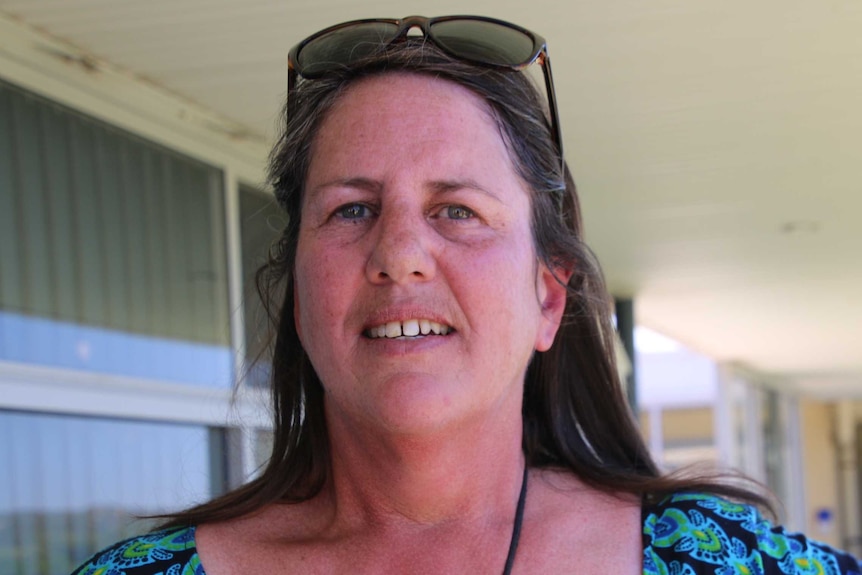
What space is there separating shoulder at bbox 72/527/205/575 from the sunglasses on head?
0.70m

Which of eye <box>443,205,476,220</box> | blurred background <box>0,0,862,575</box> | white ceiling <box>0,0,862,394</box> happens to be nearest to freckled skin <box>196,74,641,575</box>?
eye <box>443,205,476,220</box>

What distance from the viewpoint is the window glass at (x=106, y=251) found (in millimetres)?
3262

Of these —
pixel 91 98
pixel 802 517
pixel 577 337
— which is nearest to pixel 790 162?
pixel 91 98

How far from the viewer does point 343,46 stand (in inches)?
66.9

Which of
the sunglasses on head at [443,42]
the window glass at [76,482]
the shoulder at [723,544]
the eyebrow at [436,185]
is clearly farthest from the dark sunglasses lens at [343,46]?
the window glass at [76,482]

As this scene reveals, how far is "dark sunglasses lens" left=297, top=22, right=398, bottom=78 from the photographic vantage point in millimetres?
1674

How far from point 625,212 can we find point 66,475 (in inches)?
125

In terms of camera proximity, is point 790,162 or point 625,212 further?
point 625,212

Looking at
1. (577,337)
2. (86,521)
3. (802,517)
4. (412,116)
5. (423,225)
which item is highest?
(412,116)

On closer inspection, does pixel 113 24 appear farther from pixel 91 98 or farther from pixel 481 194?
pixel 481 194

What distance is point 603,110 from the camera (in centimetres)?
404

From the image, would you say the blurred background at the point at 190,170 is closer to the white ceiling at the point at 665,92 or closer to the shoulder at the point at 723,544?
the white ceiling at the point at 665,92

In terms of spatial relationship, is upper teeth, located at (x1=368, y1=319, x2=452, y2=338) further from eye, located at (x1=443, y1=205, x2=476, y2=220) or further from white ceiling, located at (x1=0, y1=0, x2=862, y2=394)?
white ceiling, located at (x1=0, y1=0, x2=862, y2=394)

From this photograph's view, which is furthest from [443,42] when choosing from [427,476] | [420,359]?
[427,476]
